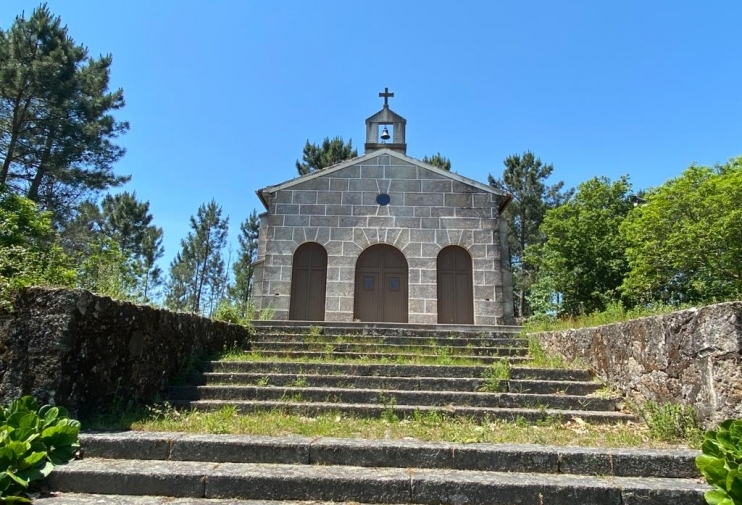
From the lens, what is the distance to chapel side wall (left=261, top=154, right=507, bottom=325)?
39.9 feet

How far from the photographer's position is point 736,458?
3324 mm

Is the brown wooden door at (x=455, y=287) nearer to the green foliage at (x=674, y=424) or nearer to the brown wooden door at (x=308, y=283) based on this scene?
the brown wooden door at (x=308, y=283)

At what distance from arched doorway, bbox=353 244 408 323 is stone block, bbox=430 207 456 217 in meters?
1.35

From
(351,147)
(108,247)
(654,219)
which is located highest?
(351,147)

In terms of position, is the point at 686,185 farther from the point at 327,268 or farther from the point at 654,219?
the point at 327,268

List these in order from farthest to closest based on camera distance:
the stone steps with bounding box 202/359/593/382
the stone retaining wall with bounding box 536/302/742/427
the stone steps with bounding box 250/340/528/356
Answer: the stone steps with bounding box 250/340/528/356 → the stone steps with bounding box 202/359/593/382 → the stone retaining wall with bounding box 536/302/742/427

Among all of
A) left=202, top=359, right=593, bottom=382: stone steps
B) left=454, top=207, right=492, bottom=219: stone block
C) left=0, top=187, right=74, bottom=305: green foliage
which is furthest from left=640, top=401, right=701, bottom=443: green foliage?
left=454, top=207, right=492, bottom=219: stone block

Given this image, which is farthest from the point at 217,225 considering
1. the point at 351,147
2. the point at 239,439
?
the point at 239,439

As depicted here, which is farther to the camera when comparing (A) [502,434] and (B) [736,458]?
(A) [502,434]

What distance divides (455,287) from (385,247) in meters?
2.03

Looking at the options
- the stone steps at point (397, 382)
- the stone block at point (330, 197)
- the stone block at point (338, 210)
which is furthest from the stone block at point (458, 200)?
the stone steps at point (397, 382)

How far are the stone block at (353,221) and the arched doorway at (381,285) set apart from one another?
0.66 m

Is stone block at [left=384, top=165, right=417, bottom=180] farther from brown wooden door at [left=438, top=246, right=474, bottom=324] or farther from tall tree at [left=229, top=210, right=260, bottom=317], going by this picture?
tall tree at [left=229, top=210, right=260, bottom=317]

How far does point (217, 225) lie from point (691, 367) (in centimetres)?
3218
